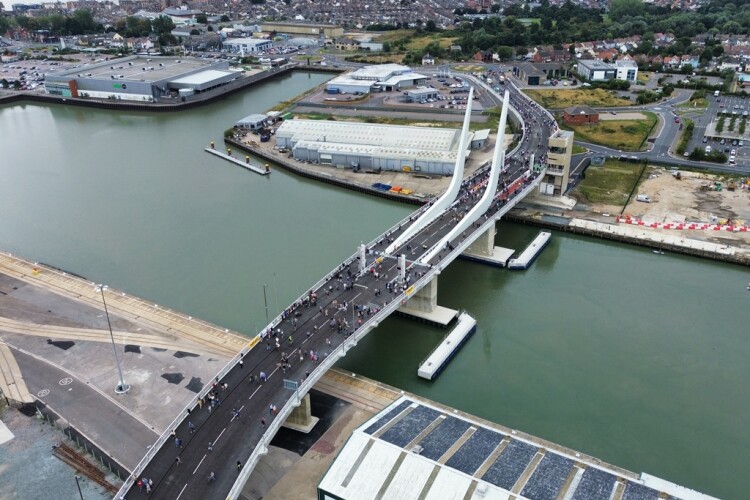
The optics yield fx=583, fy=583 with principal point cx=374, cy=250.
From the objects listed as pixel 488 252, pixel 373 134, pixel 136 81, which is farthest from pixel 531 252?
pixel 136 81

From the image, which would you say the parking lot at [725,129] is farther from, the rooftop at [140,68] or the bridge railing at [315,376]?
the rooftop at [140,68]

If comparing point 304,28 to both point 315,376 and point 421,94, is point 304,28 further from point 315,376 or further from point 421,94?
point 315,376

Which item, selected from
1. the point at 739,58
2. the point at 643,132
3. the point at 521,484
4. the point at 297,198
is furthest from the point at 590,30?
the point at 521,484

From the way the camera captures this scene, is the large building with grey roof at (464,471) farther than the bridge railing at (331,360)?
No

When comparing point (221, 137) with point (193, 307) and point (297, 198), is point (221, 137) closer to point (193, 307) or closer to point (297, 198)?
point (297, 198)

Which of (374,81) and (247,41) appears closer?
(374,81)

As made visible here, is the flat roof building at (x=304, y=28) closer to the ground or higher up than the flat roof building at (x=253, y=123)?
higher up

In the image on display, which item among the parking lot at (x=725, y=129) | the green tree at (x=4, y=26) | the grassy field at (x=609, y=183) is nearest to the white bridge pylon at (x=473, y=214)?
the grassy field at (x=609, y=183)
